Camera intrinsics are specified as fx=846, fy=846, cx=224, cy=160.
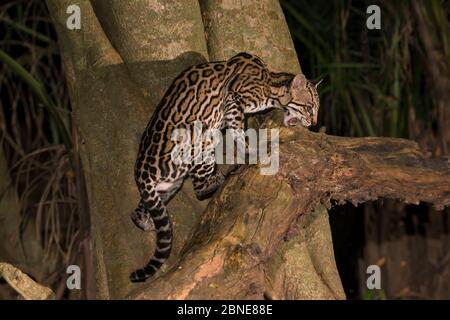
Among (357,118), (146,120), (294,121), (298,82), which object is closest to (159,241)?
(146,120)

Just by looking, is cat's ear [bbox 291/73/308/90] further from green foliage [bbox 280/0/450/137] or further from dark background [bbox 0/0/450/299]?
green foliage [bbox 280/0/450/137]

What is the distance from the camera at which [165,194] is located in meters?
4.39

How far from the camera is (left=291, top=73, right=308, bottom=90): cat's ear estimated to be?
14.8 feet

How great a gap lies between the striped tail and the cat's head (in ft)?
2.75

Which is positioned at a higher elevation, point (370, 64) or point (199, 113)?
point (370, 64)

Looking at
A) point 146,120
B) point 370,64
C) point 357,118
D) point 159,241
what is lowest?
point 159,241

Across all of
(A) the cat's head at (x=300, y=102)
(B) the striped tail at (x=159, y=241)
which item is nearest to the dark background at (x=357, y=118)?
(A) the cat's head at (x=300, y=102)

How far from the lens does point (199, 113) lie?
170 inches

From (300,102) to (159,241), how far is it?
115 cm

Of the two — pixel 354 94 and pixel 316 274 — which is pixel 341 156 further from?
pixel 354 94

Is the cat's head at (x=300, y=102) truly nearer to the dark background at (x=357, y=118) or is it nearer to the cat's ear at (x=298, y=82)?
the cat's ear at (x=298, y=82)

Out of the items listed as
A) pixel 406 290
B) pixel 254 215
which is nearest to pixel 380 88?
pixel 406 290

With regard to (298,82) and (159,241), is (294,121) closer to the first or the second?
(298,82)

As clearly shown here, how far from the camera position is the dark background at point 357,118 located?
21.7ft
